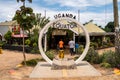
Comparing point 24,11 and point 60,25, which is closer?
point 24,11

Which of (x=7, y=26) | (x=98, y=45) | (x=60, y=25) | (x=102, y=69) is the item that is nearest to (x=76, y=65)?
(x=102, y=69)

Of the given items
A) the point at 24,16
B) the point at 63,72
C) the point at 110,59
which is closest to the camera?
the point at 63,72

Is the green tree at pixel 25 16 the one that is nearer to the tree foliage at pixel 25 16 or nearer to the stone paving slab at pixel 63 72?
the tree foliage at pixel 25 16

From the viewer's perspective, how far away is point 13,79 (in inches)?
738

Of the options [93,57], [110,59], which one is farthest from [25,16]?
[110,59]

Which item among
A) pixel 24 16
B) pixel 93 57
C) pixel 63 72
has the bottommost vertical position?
pixel 63 72

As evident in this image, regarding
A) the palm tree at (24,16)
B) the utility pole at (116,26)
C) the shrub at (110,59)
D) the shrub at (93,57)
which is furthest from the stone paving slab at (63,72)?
the palm tree at (24,16)

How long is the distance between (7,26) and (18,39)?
2042cm

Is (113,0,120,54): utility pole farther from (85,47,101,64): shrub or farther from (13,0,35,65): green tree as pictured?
(13,0,35,65): green tree

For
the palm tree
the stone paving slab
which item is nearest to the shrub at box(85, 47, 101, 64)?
the stone paving slab

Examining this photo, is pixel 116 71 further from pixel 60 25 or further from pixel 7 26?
pixel 7 26

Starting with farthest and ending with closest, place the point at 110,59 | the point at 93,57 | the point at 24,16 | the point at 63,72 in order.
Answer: the point at 93,57
the point at 24,16
the point at 110,59
the point at 63,72

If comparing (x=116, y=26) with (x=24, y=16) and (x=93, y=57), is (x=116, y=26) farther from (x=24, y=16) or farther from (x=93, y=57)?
(x=24, y=16)

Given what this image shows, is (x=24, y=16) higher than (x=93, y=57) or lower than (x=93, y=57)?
higher
